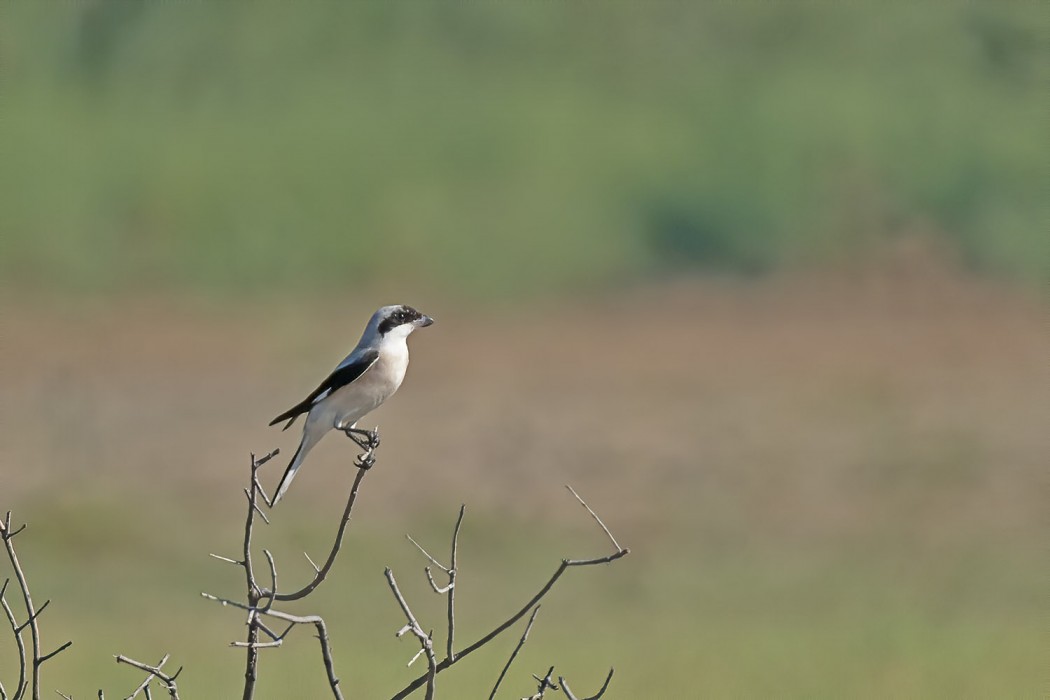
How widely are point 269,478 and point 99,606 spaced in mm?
1994

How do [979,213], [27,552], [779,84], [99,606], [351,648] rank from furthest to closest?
[779,84]
[979,213]
[27,552]
[99,606]
[351,648]

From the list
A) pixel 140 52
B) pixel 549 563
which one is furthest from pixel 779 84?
pixel 549 563

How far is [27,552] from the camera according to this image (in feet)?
39.2

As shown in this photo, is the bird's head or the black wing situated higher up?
the bird's head

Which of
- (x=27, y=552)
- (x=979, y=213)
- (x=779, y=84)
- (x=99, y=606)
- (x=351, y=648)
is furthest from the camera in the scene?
(x=779, y=84)

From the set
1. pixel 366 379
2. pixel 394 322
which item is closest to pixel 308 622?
pixel 366 379

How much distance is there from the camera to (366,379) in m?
4.71

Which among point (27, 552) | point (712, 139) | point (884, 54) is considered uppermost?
point (884, 54)

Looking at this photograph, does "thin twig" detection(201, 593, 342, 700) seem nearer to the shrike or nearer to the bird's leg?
the bird's leg

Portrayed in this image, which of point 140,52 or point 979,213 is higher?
point 140,52

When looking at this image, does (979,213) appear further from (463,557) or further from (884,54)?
(463,557)

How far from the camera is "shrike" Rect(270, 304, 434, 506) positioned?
4711 mm

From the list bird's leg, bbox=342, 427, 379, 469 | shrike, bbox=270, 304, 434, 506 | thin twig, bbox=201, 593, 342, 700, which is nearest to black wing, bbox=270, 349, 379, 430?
shrike, bbox=270, 304, 434, 506

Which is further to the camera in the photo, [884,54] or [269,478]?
[884,54]
